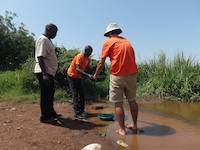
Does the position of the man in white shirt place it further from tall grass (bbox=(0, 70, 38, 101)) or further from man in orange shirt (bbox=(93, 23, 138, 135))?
tall grass (bbox=(0, 70, 38, 101))

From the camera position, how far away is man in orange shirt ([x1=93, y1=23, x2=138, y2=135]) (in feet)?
24.2

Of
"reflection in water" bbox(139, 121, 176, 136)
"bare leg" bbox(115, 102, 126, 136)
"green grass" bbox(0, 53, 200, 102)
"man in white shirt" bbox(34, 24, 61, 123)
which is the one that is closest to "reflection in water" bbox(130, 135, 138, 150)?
"bare leg" bbox(115, 102, 126, 136)

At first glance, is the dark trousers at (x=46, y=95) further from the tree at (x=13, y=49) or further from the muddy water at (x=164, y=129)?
the tree at (x=13, y=49)

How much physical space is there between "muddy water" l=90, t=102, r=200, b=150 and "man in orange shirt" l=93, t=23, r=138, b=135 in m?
0.43

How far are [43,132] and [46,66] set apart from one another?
4.32 ft

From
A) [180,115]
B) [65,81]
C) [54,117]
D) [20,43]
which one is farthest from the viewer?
[20,43]

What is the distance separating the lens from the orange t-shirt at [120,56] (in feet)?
24.2

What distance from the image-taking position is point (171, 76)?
13.4m

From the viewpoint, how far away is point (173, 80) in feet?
43.5

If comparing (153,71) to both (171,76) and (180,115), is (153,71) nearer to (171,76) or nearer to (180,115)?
(171,76)

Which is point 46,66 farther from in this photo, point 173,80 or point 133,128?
point 173,80

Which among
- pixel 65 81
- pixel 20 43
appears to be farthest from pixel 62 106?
pixel 20 43

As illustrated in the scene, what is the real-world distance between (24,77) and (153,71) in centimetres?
470

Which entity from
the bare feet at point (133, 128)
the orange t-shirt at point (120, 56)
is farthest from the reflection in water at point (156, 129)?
the orange t-shirt at point (120, 56)
